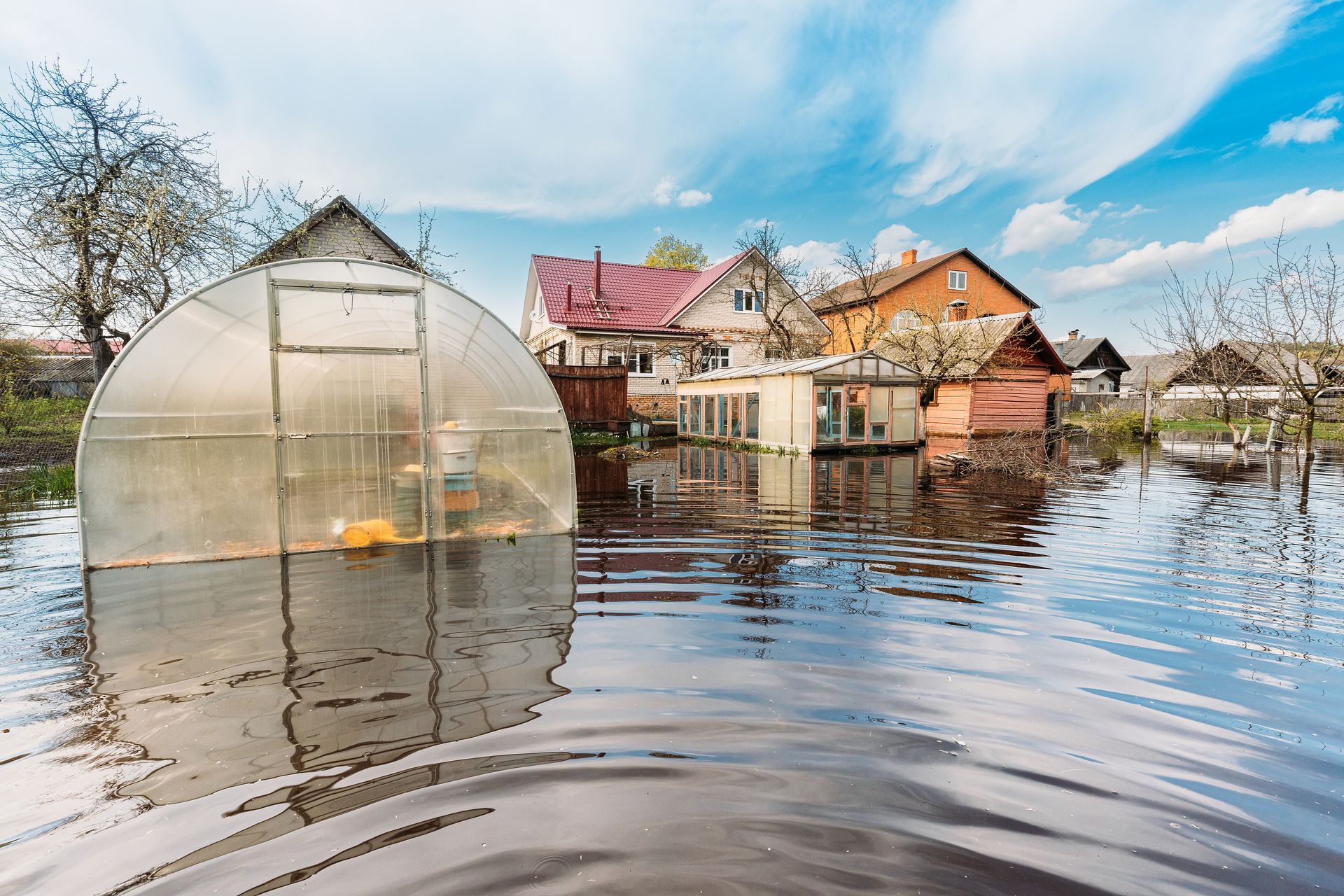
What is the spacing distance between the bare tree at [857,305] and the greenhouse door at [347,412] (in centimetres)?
2001

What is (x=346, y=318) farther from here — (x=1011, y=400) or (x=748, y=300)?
(x=1011, y=400)

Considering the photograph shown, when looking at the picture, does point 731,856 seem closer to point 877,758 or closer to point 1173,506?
point 877,758

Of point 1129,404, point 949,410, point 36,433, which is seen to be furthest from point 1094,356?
point 36,433

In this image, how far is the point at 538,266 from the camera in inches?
1086

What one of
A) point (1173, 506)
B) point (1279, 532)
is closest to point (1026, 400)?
point (1173, 506)

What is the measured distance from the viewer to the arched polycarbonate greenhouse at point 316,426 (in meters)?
5.99

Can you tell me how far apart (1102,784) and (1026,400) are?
2559 centimetres

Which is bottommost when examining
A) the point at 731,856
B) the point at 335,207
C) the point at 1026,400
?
the point at 731,856

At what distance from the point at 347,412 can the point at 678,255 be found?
39195 millimetres

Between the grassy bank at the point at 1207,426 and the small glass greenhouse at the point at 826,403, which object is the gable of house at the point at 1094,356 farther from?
the small glass greenhouse at the point at 826,403

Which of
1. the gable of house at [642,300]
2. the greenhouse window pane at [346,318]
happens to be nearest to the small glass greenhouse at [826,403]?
the gable of house at [642,300]

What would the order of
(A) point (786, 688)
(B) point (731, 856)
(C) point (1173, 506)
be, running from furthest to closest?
(C) point (1173, 506) → (A) point (786, 688) → (B) point (731, 856)

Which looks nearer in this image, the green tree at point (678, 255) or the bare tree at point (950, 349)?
the bare tree at point (950, 349)

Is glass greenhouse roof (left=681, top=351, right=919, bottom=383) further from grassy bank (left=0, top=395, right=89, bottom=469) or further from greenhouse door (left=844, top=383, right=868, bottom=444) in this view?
grassy bank (left=0, top=395, right=89, bottom=469)
